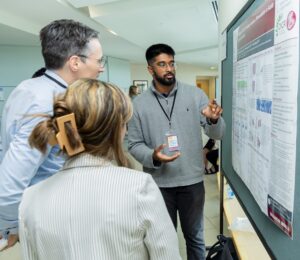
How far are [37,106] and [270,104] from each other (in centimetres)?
89

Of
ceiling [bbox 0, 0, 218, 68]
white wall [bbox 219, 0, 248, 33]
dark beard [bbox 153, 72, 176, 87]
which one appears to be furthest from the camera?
ceiling [bbox 0, 0, 218, 68]

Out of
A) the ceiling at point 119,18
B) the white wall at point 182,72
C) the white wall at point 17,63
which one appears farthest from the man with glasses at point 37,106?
the white wall at point 182,72

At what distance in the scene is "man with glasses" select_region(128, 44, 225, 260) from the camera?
1857 millimetres

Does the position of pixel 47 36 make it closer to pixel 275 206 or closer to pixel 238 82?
pixel 238 82

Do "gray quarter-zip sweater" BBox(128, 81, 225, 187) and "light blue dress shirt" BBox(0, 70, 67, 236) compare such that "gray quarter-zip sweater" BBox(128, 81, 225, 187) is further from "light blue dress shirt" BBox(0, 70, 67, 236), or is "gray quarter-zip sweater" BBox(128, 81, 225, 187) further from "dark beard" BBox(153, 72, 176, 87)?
"light blue dress shirt" BBox(0, 70, 67, 236)

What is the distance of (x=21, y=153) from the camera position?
1.08 m

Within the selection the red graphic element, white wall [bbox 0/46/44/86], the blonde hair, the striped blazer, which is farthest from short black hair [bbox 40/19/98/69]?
white wall [bbox 0/46/44/86]

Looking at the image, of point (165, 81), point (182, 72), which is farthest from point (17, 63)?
point (182, 72)

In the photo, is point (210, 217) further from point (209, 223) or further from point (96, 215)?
point (96, 215)

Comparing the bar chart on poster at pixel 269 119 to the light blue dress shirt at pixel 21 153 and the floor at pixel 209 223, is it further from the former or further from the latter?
the floor at pixel 209 223

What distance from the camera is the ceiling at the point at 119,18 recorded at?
11.2 feet

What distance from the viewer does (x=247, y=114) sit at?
1.22m

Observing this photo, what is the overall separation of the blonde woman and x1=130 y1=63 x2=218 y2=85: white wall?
9.73 meters

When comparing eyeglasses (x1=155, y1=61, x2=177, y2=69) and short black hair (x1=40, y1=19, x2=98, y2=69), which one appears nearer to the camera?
short black hair (x1=40, y1=19, x2=98, y2=69)
